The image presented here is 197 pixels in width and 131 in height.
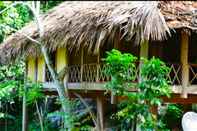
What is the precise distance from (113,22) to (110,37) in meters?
0.42

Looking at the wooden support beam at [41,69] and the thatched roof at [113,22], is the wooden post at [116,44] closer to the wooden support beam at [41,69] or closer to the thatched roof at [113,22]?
the thatched roof at [113,22]

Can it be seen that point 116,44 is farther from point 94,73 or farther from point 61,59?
point 61,59

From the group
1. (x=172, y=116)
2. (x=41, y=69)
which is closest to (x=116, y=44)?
(x=41, y=69)

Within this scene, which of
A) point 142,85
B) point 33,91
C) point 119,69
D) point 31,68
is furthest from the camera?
point 31,68

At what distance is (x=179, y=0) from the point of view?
8.65 metres

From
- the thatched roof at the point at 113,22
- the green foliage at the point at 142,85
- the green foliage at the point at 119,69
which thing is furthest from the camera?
the thatched roof at the point at 113,22

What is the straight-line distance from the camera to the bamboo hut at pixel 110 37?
7828 millimetres

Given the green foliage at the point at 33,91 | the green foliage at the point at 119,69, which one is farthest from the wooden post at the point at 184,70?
the green foliage at the point at 33,91

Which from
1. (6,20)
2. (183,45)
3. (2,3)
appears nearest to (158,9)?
(183,45)

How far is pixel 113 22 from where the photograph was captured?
312 inches

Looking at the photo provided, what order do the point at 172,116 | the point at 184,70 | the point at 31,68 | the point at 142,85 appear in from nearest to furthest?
the point at 142,85 < the point at 184,70 < the point at 31,68 < the point at 172,116

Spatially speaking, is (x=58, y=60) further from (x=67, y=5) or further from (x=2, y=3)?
(x=2, y=3)

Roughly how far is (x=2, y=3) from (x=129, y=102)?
3.75 metres

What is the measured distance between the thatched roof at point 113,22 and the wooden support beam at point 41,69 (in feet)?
4.59
